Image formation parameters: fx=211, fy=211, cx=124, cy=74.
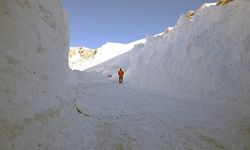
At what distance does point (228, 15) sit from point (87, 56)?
60.0 metres

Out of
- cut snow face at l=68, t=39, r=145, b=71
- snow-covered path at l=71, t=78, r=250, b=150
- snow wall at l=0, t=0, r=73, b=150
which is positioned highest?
cut snow face at l=68, t=39, r=145, b=71

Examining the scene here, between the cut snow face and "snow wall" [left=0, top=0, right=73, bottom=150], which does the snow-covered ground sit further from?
the cut snow face

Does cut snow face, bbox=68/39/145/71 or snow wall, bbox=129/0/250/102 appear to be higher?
cut snow face, bbox=68/39/145/71

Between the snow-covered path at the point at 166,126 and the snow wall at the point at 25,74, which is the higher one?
the snow wall at the point at 25,74

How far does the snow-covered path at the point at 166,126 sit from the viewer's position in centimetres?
521

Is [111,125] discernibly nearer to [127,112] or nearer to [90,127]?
[90,127]

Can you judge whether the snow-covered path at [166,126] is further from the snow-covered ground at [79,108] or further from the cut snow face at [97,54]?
the cut snow face at [97,54]

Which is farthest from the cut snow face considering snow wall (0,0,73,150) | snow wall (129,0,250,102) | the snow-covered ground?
snow wall (0,0,73,150)

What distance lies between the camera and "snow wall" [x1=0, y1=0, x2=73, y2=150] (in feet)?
12.6

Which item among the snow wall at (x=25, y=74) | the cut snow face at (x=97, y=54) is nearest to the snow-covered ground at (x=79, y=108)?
the snow wall at (x=25, y=74)

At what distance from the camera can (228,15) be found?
48.1 feet

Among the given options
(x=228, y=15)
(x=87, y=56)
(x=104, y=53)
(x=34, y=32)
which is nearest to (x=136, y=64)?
(x=228, y=15)

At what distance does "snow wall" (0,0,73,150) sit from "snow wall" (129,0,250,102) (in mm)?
8651

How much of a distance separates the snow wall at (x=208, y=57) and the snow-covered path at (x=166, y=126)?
2.44 metres
